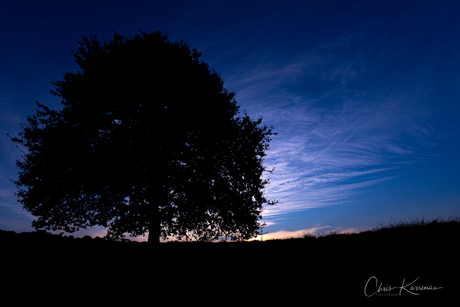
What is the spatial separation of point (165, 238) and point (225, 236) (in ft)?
14.2

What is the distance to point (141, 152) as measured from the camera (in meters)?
13.9

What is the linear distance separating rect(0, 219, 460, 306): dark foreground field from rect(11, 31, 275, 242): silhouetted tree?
805cm

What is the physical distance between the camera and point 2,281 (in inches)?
154

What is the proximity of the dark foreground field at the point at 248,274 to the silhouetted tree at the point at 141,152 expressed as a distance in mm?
8055

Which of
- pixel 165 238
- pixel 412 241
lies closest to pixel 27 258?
pixel 412 241

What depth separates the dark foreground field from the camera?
403cm

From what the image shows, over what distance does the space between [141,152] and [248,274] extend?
1121 cm

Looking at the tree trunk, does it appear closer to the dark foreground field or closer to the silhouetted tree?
the silhouetted tree
